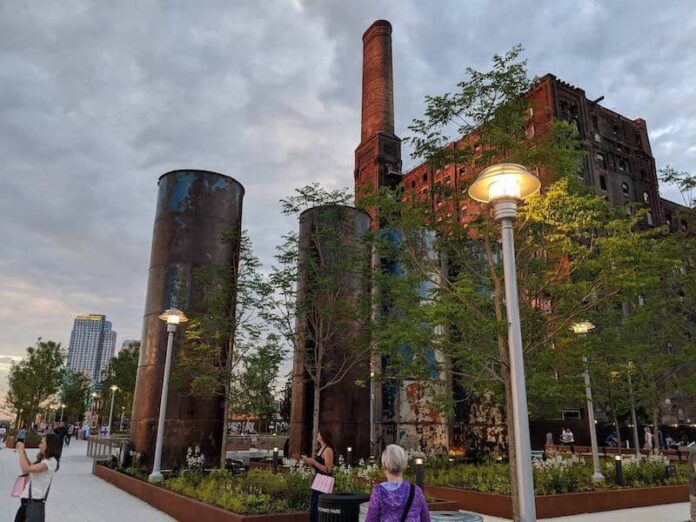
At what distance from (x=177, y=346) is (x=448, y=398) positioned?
11.6m

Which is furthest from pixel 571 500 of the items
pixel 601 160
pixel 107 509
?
pixel 601 160

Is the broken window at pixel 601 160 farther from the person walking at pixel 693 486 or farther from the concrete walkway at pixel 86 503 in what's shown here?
the concrete walkway at pixel 86 503

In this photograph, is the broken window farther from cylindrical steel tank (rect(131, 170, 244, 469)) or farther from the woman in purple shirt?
the woman in purple shirt

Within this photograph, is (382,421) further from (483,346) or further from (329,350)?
(483,346)

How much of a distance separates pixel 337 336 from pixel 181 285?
22.9 ft

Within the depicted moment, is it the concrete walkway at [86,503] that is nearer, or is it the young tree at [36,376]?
the concrete walkway at [86,503]

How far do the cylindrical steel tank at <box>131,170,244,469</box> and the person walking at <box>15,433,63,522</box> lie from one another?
1366 centimetres

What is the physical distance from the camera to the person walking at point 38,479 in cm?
640

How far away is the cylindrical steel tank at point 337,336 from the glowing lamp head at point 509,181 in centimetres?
1395

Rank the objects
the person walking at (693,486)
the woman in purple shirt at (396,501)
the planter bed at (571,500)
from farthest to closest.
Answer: the planter bed at (571,500)
the person walking at (693,486)
the woman in purple shirt at (396,501)

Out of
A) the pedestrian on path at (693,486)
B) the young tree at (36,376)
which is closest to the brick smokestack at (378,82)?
the young tree at (36,376)

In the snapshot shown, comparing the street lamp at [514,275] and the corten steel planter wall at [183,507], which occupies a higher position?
the street lamp at [514,275]

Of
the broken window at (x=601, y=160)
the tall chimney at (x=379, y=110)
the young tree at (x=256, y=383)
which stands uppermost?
the tall chimney at (x=379, y=110)

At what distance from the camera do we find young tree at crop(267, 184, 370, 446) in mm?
19359
